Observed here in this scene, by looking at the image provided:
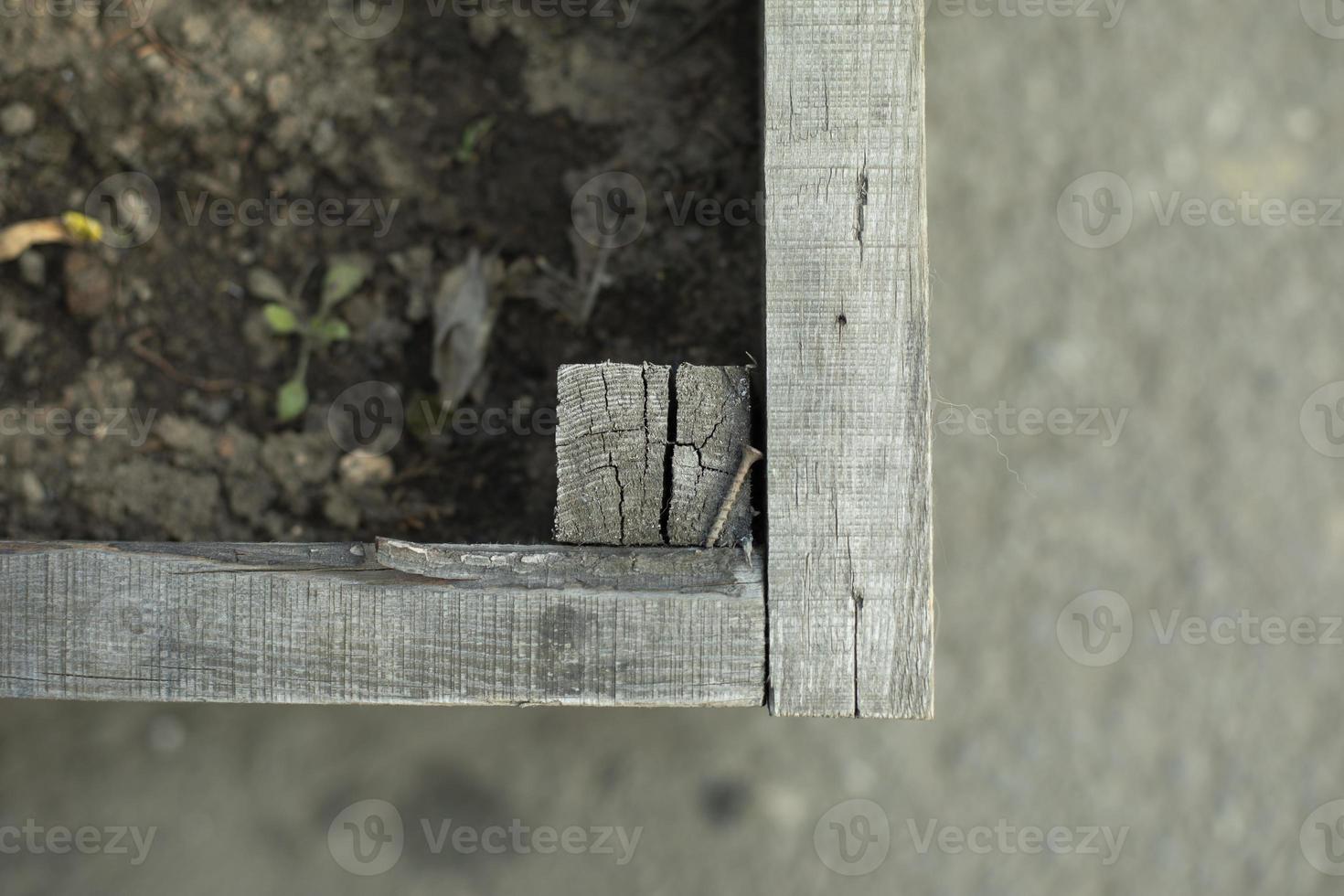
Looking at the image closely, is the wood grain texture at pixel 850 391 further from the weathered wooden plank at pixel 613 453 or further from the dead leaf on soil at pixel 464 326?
the dead leaf on soil at pixel 464 326

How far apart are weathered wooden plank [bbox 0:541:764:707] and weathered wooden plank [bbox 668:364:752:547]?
5 cm

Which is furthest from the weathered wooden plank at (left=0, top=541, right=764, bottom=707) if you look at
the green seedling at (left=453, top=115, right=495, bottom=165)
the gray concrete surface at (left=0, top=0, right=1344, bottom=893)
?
the green seedling at (left=453, top=115, right=495, bottom=165)

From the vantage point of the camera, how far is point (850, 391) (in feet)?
4.99

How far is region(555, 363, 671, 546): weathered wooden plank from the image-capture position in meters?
1.55

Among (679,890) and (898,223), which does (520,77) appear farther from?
(679,890)

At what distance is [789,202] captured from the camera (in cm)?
153

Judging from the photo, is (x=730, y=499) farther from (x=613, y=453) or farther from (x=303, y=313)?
(x=303, y=313)

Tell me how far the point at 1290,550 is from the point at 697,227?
1.69 metres

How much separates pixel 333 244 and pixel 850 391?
1.43 m

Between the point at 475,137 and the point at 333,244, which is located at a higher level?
the point at 475,137

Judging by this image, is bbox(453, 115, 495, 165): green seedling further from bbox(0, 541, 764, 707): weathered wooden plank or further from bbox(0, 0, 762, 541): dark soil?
bbox(0, 541, 764, 707): weathered wooden plank

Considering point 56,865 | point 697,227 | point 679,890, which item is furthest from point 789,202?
point 56,865

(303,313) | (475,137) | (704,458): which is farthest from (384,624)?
(475,137)

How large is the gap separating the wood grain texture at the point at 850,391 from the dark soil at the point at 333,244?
75 cm
